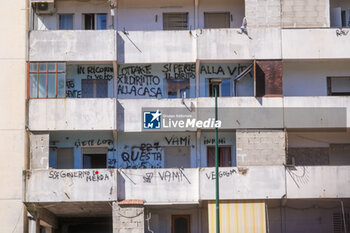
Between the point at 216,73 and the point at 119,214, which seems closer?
the point at 119,214

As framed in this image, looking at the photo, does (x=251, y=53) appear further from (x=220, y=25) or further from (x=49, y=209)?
(x=49, y=209)

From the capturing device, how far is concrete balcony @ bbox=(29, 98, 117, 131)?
3238 centimetres

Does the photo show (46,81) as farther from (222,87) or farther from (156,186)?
(222,87)

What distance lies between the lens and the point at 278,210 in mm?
33250

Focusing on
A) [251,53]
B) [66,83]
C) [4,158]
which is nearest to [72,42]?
[66,83]

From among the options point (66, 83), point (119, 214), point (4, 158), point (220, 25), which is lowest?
point (119, 214)

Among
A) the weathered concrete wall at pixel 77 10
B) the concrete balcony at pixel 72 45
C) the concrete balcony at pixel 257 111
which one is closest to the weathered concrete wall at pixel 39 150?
the concrete balcony at pixel 257 111

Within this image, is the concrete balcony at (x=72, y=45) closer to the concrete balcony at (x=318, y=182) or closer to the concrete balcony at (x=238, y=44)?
the concrete balcony at (x=238, y=44)

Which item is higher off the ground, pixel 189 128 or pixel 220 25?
pixel 220 25

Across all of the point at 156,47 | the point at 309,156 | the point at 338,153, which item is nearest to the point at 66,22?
the point at 156,47

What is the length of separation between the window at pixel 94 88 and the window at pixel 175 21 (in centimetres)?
385

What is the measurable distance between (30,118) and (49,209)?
4.19 meters

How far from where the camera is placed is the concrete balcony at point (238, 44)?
1297 inches

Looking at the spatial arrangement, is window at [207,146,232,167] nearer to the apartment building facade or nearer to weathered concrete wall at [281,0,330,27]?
the apartment building facade
